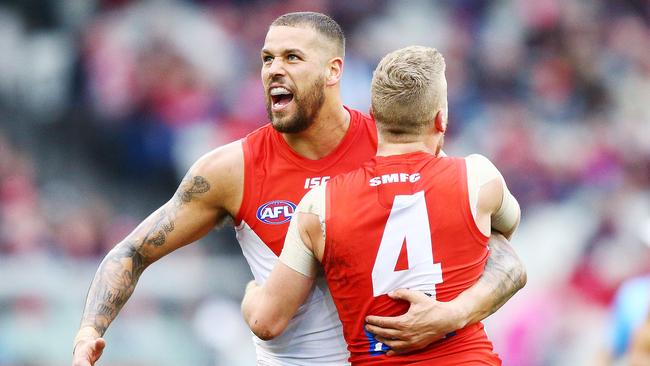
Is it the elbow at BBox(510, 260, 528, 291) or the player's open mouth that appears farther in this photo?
the player's open mouth

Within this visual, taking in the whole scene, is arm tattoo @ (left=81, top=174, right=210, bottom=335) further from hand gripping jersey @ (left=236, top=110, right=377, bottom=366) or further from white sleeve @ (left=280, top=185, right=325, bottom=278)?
white sleeve @ (left=280, top=185, right=325, bottom=278)

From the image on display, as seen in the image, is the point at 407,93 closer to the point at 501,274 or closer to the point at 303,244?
the point at 303,244

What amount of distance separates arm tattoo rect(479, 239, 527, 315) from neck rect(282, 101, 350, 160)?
902mm

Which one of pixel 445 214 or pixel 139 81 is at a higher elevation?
pixel 139 81

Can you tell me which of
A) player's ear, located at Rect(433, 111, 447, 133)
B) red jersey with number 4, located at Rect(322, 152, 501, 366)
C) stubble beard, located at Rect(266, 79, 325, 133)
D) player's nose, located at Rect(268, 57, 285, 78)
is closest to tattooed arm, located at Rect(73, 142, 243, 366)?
stubble beard, located at Rect(266, 79, 325, 133)

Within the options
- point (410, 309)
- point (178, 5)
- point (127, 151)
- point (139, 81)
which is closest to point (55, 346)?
point (127, 151)

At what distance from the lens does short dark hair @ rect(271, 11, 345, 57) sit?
17.0ft

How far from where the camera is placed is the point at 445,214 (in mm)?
4273

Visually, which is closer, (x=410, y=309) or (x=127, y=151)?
(x=410, y=309)

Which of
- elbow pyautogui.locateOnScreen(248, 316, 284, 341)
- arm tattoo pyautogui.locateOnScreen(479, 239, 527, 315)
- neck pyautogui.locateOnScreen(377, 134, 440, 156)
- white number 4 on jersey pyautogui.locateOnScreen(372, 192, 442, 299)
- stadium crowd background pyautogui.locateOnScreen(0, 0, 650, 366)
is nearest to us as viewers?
white number 4 on jersey pyautogui.locateOnScreen(372, 192, 442, 299)

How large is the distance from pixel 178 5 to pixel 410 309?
27.9 feet

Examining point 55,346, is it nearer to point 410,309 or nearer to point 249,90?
point 249,90

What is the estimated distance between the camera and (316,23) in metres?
5.21

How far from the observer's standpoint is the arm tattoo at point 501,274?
14.8ft
